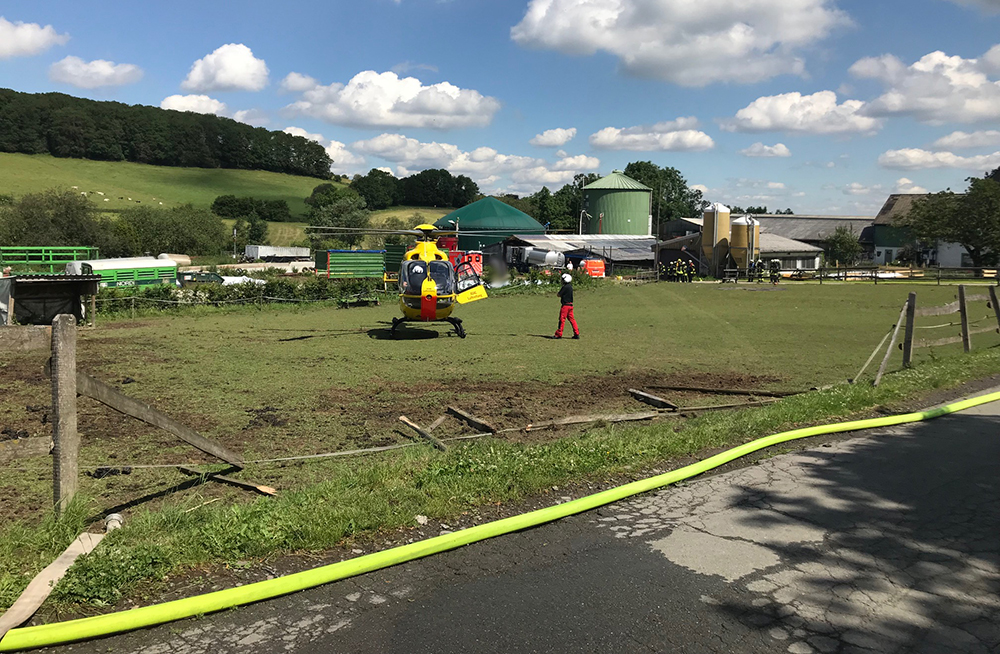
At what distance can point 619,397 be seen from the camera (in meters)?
11.8

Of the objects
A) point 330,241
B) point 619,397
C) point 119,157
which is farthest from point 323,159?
point 619,397

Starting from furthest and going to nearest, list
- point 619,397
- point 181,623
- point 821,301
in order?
point 821,301
point 619,397
point 181,623

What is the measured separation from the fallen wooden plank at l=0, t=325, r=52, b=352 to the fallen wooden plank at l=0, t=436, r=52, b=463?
628 millimetres

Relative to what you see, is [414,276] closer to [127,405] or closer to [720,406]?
[720,406]

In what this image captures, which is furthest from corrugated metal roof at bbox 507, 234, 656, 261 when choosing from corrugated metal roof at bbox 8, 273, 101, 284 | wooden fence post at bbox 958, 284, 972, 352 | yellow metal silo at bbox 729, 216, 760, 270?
wooden fence post at bbox 958, 284, 972, 352

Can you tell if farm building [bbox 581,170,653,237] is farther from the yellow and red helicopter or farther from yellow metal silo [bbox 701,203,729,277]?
the yellow and red helicopter

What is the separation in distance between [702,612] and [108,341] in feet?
62.8

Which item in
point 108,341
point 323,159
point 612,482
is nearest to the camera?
point 612,482

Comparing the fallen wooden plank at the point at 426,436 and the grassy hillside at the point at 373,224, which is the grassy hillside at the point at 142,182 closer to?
the grassy hillside at the point at 373,224

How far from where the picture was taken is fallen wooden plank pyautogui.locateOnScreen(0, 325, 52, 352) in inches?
195

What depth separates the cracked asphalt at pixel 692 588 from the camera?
3969 mm

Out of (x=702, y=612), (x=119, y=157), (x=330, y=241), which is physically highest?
(x=119, y=157)

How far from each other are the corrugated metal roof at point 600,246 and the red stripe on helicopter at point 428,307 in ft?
128

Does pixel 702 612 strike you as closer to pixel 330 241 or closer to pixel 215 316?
pixel 215 316
